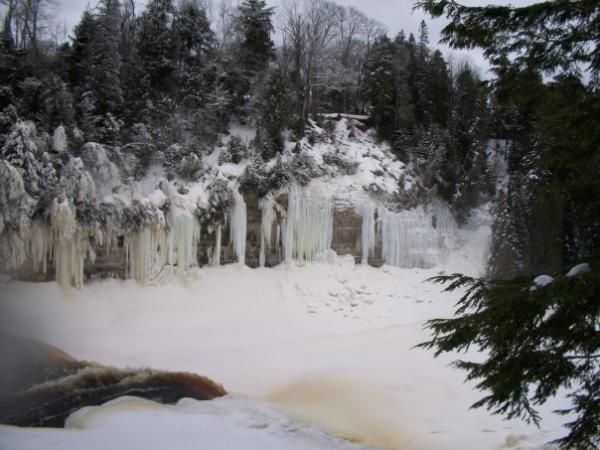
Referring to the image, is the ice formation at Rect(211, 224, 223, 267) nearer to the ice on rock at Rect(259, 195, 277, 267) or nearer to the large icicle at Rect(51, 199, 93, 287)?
the ice on rock at Rect(259, 195, 277, 267)

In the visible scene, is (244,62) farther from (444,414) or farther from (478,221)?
(444,414)

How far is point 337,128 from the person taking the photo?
15.9 meters

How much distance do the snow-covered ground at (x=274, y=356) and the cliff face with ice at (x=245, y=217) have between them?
47cm

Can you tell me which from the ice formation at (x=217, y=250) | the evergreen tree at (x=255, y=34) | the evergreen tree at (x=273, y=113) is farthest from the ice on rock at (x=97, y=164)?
the evergreen tree at (x=255, y=34)

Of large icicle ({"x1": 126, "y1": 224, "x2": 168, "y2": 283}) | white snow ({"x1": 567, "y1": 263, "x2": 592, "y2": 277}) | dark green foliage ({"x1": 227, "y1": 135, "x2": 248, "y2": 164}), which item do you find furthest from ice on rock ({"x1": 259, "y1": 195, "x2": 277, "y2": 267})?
white snow ({"x1": 567, "y1": 263, "x2": 592, "y2": 277})

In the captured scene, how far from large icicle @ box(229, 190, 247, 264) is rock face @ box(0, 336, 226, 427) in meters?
4.06

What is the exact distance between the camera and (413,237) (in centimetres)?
1323

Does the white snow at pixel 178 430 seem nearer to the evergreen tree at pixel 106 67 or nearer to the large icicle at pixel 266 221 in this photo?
the large icicle at pixel 266 221

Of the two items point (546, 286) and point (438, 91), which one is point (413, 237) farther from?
point (546, 286)

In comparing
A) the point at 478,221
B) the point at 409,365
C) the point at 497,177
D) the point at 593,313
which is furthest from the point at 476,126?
the point at 593,313

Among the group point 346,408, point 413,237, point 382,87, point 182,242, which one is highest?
point 382,87

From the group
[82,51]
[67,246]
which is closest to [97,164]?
[67,246]

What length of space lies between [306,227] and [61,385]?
6.95 meters

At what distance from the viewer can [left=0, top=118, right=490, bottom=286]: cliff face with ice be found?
359 inches
